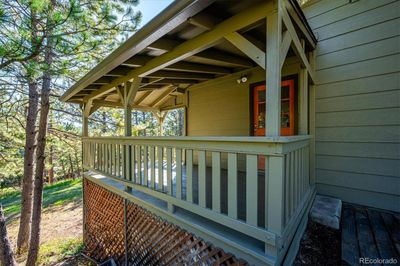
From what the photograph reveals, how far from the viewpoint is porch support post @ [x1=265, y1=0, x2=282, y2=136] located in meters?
1.74

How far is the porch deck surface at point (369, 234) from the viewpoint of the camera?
201cm

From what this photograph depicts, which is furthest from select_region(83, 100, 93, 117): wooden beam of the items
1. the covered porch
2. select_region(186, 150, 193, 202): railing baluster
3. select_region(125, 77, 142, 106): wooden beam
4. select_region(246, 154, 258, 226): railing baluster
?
select_region(246, 154, 258, 226): railing baluster

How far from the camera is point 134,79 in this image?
3.47 metres

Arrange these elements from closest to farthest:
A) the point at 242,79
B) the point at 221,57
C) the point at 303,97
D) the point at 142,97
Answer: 1. the point at 303,97
2. the point at 221,57
3. the point at 242,79
4. the point at 142,97

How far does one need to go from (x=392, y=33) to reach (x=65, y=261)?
28.0 feet

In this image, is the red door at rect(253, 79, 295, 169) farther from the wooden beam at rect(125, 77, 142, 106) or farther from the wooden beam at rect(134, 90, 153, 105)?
the wooden beam at rect(134, 90, 153, 105)

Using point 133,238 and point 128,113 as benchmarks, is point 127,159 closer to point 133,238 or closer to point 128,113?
point 128,113

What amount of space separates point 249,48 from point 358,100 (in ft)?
7.73

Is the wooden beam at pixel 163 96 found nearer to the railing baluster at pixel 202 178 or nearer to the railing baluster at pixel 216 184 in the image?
the railing baluster at pixel 202 178

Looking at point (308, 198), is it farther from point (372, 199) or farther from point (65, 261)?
point (65, 261)

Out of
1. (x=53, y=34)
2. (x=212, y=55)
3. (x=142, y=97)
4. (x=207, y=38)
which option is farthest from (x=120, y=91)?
(x=142, y=97)

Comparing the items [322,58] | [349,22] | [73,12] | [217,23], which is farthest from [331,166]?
[73,12]

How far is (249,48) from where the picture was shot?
1.93 meters

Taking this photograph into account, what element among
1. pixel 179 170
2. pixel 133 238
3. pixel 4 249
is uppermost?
pixel 179 170
